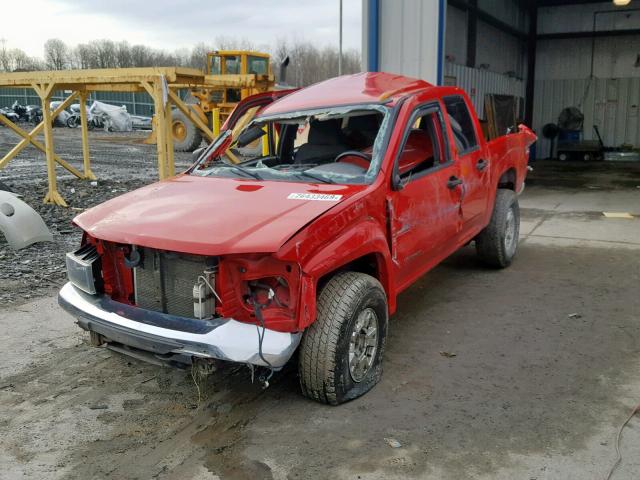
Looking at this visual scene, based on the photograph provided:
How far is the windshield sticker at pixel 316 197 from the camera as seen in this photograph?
368 cm

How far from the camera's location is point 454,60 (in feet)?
47.5

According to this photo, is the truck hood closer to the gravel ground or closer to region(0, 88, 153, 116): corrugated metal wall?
the gravel ground

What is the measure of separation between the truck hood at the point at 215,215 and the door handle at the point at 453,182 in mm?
1241

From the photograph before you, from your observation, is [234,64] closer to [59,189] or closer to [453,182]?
[59,189]

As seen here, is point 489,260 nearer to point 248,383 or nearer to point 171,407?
point 248,383

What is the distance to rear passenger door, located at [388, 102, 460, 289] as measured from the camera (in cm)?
420

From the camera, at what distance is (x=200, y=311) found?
3309mm

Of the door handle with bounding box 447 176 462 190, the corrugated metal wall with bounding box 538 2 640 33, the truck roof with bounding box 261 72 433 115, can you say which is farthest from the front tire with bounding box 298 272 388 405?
the corrugated metal wall with bounding box 538 2 640 33

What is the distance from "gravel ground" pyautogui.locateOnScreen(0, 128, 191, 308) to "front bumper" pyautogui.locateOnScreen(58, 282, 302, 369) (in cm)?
257

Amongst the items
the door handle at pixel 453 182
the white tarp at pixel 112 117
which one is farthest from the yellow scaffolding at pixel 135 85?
the white tarp at pixel 112 117

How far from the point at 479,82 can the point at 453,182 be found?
38.8 ft

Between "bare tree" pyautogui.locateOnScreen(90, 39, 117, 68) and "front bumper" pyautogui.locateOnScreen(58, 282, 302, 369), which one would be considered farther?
"bare tree" pyautogui.locateOnScreen(90, 39, 117, 68)

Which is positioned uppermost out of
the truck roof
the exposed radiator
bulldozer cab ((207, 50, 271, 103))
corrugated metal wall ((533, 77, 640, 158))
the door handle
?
bulldozer cab ((207, 50, 271, 103))

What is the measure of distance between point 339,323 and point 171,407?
118 centimetres
